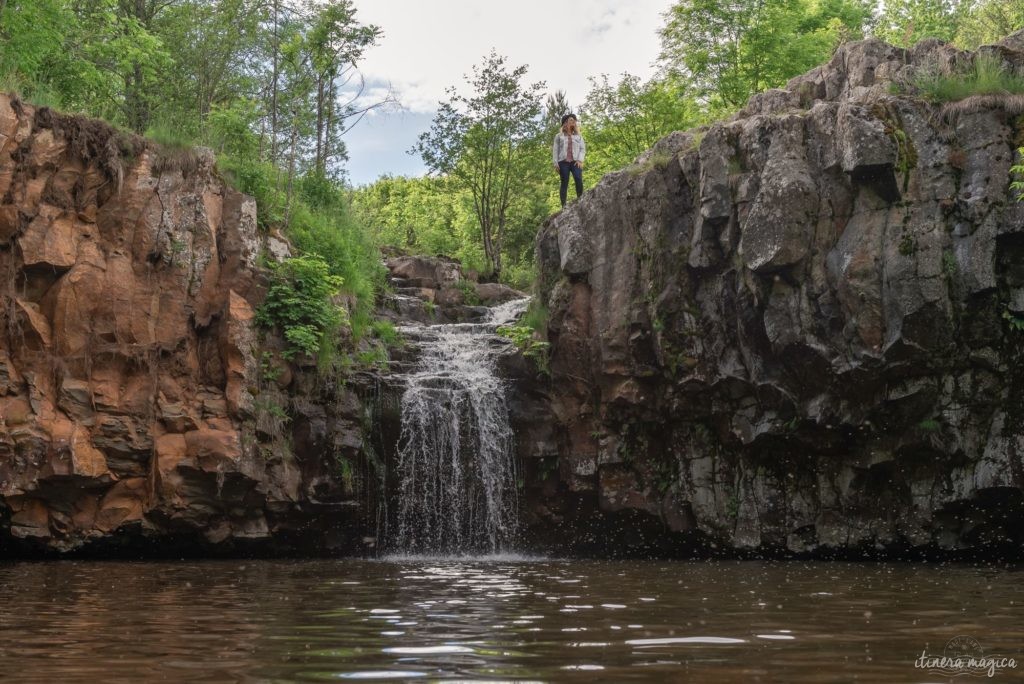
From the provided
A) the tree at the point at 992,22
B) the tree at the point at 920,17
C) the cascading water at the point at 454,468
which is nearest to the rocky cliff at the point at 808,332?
the cascading water at the point at 454,468

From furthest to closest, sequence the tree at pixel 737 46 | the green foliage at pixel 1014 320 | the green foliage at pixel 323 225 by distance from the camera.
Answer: the tree at pixel 737 46, the green foliage at pixel 323 225, the green foliage at pixel 1014 320

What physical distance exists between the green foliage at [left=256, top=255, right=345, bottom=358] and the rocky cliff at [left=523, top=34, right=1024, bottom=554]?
4510 millimetres

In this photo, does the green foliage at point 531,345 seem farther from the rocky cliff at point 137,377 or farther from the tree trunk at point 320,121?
the tree trunk at point 320,121

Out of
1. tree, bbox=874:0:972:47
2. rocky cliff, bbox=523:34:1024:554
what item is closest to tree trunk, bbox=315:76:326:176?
rocky cliff, bbox=523:34:1024:554

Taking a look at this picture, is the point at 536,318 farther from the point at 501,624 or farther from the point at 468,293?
the point at 501,624

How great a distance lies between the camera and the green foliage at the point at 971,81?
14.7 meters

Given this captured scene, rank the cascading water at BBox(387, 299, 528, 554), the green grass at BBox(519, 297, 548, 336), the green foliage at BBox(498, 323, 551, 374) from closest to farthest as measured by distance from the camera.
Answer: the cascading water at BBox(387, 299, 528, 554)
the green foliage at BBox(498, 323, 551, 374)
the green grass at BBox(519, 297, 548, 336)

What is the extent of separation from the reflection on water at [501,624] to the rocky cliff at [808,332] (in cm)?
323

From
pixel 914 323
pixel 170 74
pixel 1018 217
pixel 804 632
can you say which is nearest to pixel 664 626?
pixel 804 632

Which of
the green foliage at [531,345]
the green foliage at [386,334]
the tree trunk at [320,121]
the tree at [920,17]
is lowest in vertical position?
the green foliage at [531,345]

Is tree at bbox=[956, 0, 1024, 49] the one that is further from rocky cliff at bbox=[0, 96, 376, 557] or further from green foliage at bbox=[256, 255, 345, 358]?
rocky cliff at bbox=[0, 96, 376, 557]

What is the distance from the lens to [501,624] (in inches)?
275

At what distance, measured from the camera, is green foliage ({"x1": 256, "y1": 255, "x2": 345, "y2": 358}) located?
55.4ft

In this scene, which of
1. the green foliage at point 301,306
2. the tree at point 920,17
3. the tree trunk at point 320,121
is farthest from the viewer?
the tree at point 920,17
